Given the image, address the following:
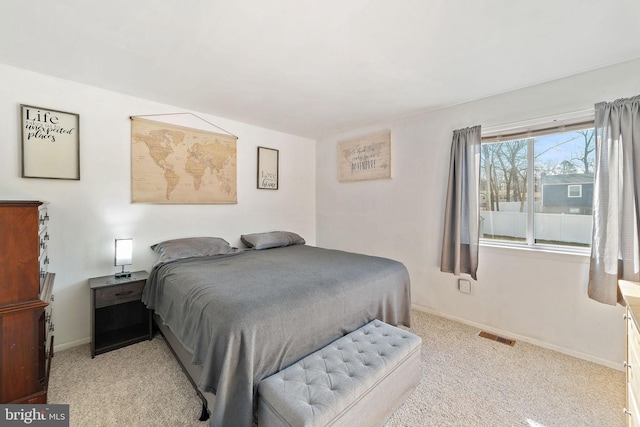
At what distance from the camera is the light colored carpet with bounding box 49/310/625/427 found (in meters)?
1.63

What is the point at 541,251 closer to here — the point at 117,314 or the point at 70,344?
the point at 117,314

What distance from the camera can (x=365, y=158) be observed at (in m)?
3.91

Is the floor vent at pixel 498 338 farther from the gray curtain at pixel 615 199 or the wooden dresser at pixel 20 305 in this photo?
the wooden dresser at pixel 20 305

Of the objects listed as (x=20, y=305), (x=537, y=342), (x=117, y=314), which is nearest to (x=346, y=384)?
(x=20, y=305)

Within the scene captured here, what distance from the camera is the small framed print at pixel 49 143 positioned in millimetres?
2240

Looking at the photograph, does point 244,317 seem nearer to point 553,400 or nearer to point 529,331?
point 553,400

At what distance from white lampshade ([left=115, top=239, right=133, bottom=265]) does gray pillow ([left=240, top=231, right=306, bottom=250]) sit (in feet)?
4.34

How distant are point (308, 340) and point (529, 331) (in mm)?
2319

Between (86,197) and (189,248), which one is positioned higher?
(86,197)

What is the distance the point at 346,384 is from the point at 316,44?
2.16 meters

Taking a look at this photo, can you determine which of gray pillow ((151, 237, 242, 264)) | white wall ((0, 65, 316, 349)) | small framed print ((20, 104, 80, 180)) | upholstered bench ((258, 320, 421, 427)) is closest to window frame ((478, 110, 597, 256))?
upholstered bench ((258, 320, 421, 427))

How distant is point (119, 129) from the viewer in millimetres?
2717

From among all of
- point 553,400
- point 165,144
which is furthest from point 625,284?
point 165,144

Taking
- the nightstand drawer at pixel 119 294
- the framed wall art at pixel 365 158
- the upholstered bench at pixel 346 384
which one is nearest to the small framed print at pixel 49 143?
the nightstand drawer at pixel 119 294
